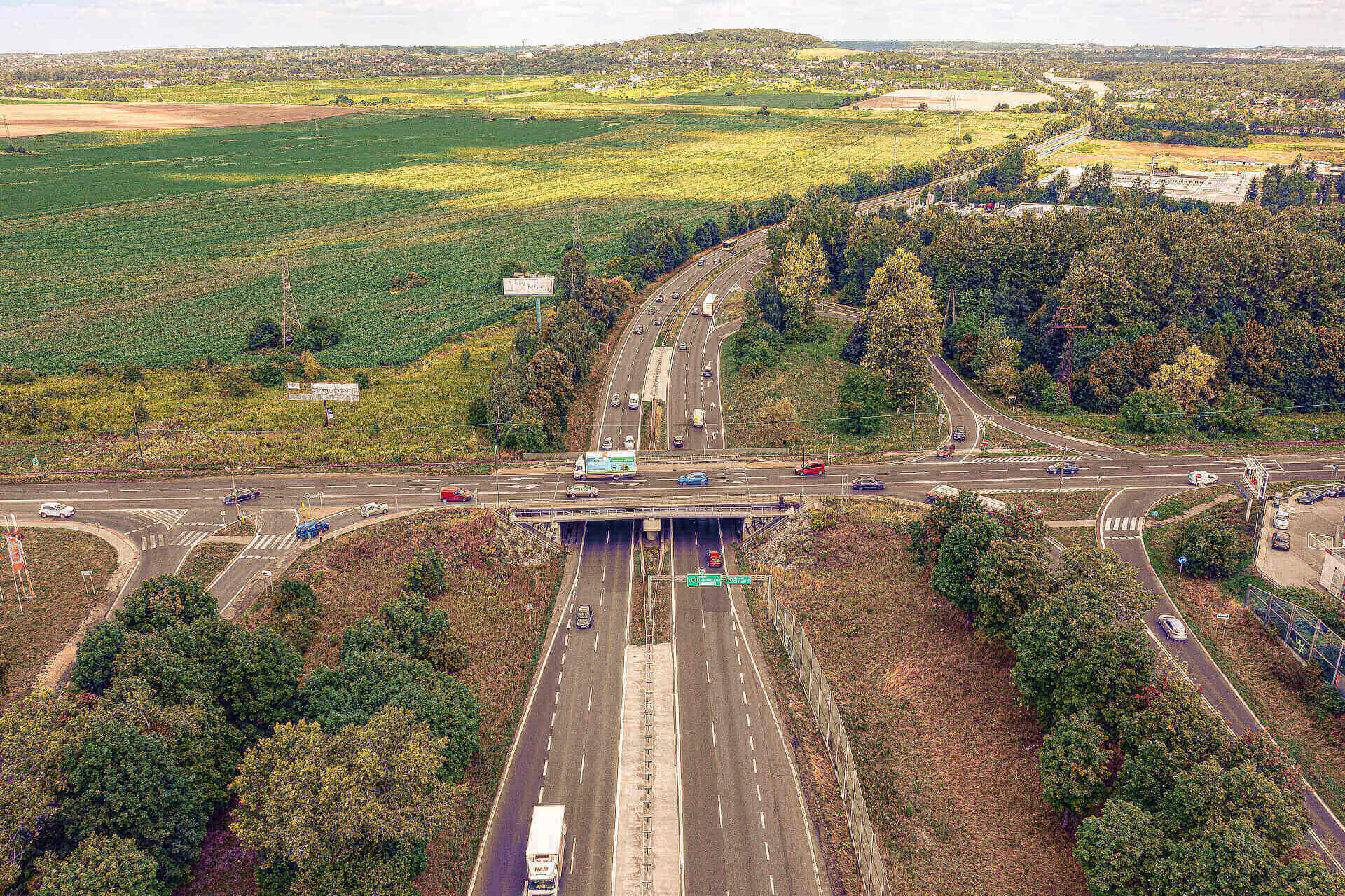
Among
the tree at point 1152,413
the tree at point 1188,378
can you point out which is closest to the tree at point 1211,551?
the tree at point 1152,413

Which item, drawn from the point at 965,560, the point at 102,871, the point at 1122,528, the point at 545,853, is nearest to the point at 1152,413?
the point at 1122,528

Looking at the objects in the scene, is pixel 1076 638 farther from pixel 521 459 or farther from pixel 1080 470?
pixel 521 459

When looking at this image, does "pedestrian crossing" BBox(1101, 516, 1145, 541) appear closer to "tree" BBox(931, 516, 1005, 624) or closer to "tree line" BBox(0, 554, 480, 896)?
"tree" BBox(931, 516, 1005, 624)

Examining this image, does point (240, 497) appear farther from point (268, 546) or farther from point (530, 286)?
point (530, 286)

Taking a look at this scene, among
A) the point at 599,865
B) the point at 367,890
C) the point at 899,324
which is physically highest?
the point at 899,324

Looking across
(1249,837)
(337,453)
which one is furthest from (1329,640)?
(337,453)

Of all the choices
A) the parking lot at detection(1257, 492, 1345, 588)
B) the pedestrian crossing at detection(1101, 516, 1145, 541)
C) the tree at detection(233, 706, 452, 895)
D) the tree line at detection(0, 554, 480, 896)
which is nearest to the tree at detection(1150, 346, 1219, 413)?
the parking lot at detection(1257, 492, 1345, 588)

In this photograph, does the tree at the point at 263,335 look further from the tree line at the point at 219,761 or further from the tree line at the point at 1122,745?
the tree line at the point at 1122,745
